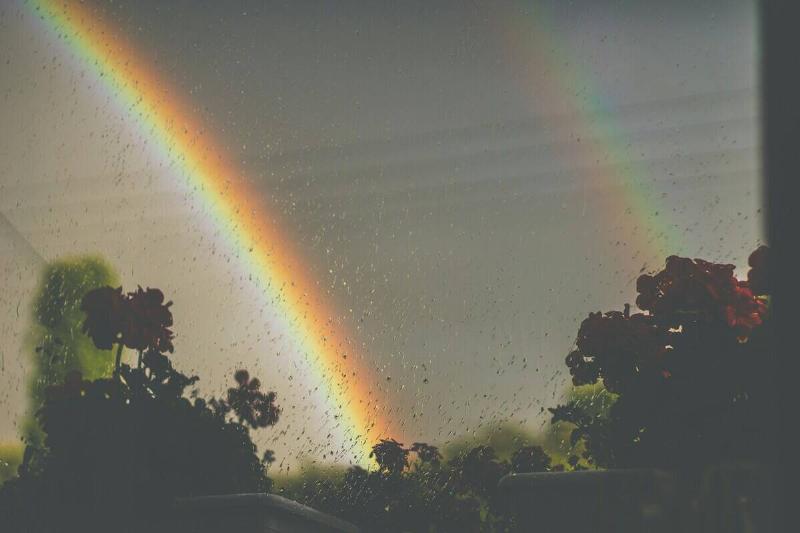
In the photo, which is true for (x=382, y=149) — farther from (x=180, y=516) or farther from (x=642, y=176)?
(x=180, y=516)

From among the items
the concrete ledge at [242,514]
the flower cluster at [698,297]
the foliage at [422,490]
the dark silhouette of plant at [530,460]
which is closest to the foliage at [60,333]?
the foliage at [422,490]

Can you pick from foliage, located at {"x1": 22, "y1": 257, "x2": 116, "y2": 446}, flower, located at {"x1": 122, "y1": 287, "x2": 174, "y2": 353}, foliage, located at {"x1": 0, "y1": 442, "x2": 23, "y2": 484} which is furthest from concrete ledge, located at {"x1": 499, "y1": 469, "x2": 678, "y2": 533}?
foliage, located at {"x1": 0, "y1": 442, "x2": 23, "y2": 484}

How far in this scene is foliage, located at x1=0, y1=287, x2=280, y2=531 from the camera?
2.29 meters

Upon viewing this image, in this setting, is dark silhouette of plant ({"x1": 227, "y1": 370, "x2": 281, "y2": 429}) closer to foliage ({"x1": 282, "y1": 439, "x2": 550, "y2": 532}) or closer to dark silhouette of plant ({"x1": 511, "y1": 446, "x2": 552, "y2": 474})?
foliage ({"x1": 282, "y1": 439, "x2": 550, "y2": 532})

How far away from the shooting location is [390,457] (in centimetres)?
308

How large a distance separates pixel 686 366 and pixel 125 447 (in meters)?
1.43

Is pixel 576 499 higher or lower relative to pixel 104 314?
lower

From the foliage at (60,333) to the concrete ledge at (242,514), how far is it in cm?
136

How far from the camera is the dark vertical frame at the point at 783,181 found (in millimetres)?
596

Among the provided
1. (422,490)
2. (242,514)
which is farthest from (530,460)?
(242,514)

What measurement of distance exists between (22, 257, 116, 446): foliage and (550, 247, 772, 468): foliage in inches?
78.2

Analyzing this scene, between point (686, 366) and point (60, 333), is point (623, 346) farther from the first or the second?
point (60, 333)

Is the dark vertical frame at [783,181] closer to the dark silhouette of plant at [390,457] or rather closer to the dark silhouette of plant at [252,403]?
the dark silhouette of plant at [252,403]

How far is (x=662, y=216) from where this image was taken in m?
4.24
